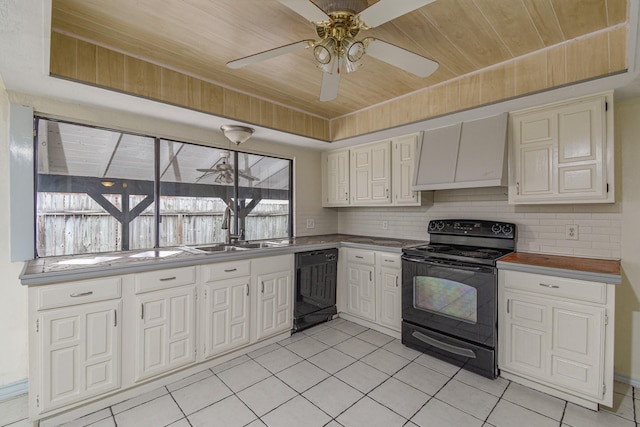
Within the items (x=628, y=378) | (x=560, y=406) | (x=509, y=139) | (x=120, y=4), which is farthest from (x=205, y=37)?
(x=628, y=378)

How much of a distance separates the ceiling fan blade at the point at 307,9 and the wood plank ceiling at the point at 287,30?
0.35 metres

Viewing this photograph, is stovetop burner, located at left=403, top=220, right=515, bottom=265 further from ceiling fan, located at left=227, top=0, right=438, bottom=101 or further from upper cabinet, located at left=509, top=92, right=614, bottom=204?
ceiling fan, located at left=227, top=0, right=438, bottom=101

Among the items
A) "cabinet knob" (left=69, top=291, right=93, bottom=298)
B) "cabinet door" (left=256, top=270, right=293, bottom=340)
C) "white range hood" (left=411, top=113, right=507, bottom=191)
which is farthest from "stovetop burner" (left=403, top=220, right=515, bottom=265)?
"cabinet knob" (left=69, top=291, right=93, bottom=298)

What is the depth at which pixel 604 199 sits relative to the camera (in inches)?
80.0

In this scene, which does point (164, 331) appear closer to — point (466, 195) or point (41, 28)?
point (41, 28)

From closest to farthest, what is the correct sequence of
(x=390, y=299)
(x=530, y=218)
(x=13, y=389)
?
(x=13, y=389) < (x=530, y=218) < (x=390, y=299)

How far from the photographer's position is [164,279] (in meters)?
2.13

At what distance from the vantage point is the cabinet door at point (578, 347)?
1831mm

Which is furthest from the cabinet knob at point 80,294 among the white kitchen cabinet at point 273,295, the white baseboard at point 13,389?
the white kitchen cabinet at point 273,295

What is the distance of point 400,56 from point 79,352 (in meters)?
2.61

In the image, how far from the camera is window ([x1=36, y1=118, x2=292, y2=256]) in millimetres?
2217

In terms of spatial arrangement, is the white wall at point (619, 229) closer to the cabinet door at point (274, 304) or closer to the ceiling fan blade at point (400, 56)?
the ceiling fan blade at point (400, 56)

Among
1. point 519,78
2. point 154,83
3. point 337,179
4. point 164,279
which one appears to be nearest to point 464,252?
point 519,78

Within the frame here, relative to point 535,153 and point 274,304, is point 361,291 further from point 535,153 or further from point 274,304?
point 535,153
